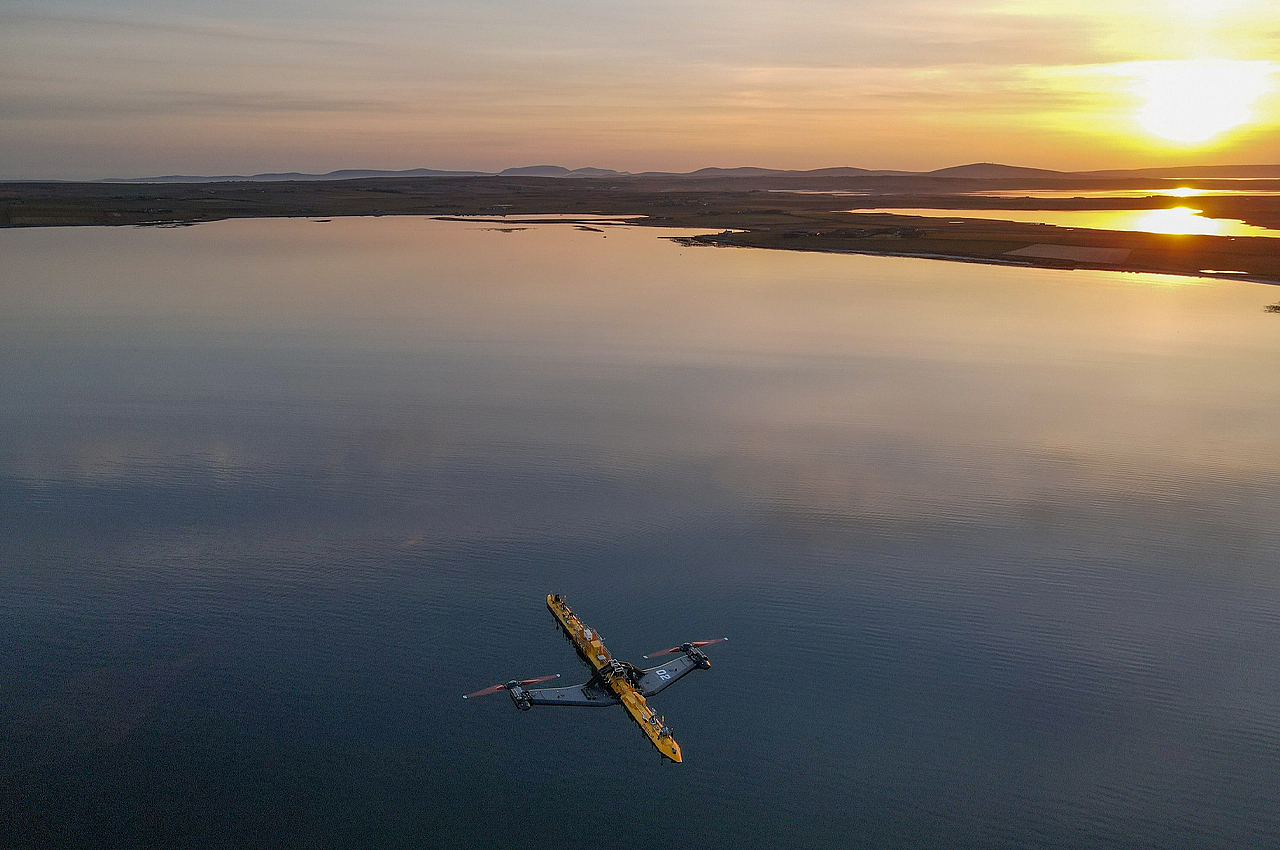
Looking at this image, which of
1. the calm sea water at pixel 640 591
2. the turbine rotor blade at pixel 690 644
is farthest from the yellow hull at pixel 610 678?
the turbine rotor blade at pixel 690 644

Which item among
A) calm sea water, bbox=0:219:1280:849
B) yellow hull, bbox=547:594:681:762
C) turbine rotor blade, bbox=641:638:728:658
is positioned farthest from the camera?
turbine rotor blade, bbox=641:638:728:658

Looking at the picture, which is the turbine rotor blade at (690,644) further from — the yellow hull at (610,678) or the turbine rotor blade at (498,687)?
the turbine rotor blade at (498,687)

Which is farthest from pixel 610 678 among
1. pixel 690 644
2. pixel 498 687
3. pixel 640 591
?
pixel 640 591

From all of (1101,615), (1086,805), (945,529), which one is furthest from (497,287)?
(1086,805)

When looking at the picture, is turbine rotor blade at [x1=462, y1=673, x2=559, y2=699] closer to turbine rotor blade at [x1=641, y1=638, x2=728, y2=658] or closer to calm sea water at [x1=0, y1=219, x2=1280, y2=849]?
calm sea water at [x1=0, y1=219, x2=1280, y2=849]

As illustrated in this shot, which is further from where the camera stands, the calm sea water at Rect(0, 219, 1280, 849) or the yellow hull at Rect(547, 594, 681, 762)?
the yellow hull at Rect(547, 594, 681, 762)

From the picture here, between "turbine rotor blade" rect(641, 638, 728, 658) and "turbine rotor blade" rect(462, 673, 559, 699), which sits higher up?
"turbine rotor blade" rect(641, 638, 728, 658)

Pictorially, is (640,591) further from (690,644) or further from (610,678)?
(610,678)

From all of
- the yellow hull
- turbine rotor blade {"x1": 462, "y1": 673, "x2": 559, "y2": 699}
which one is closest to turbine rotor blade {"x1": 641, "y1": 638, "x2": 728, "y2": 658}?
the yellow hull
